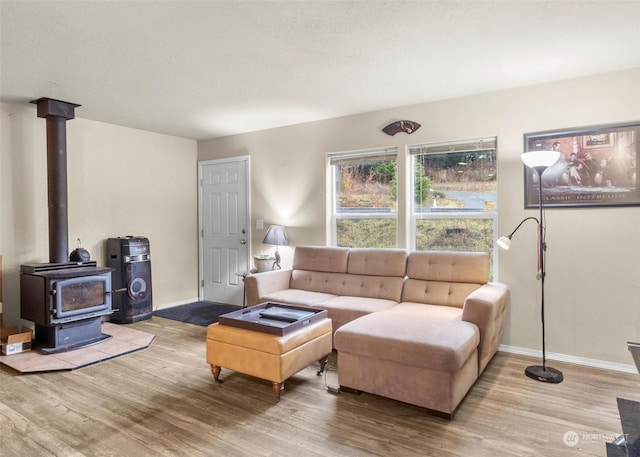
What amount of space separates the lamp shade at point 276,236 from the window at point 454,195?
1544 millimetres

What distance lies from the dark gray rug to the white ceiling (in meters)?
2.46

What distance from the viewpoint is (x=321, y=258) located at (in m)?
4.16

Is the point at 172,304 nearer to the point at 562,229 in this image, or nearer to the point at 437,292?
the point at 437,292

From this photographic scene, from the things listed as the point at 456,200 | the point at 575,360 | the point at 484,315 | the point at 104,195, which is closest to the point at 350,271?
the point at 456,200

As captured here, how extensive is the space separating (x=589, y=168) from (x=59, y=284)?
474cm

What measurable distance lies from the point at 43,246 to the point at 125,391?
7.72ft

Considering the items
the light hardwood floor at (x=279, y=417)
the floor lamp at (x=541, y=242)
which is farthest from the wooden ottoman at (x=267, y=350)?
the floor lamp at (x=541, y=242)

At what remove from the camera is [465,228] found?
3.77 meters

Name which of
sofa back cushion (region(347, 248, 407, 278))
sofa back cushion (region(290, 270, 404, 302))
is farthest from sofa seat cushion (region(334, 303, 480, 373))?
sofa back cushion (region(347, 248, 407, 278))

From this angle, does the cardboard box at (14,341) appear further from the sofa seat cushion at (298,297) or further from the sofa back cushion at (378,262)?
the sofa back cushion at (378,262)

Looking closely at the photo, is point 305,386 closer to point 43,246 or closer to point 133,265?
point 133,265

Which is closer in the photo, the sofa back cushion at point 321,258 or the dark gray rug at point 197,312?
the sofa back cushion at point 321,258

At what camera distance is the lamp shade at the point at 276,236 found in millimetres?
4523

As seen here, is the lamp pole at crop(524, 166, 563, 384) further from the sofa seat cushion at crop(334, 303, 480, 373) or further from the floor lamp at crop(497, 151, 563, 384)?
the sofa seat cushion at crop(334, 303, 480, 373)
